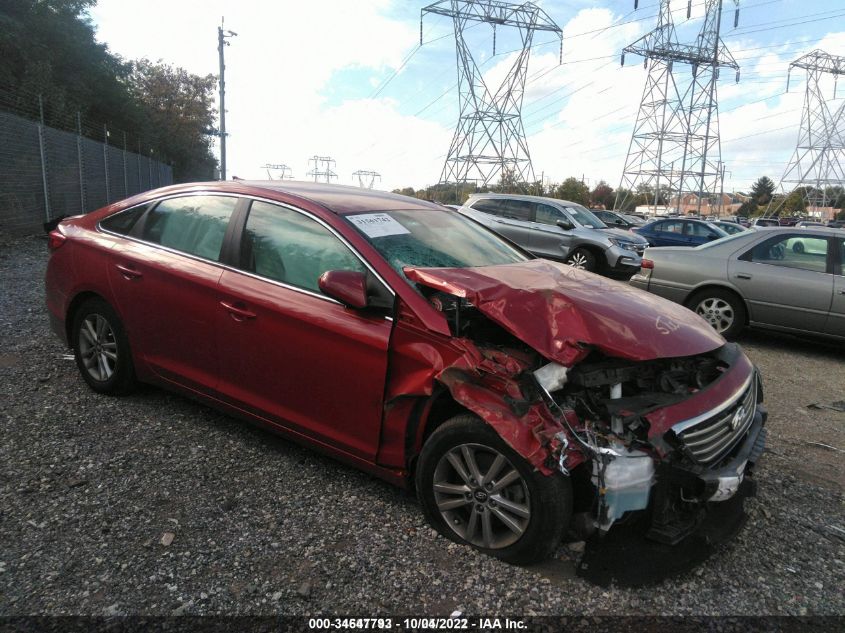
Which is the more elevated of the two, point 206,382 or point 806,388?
point 206,382

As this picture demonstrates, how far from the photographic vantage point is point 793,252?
6.94m

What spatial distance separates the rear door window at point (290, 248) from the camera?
127 inches

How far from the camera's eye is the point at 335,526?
294 cm

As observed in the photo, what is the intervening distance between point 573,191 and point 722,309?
70.2 metres

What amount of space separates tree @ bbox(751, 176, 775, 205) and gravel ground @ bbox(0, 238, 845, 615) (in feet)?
367

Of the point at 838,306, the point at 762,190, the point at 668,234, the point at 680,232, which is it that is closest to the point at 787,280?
the point at 838,306

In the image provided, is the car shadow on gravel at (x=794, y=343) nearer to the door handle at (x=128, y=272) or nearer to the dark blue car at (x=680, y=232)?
the door handle at (x=128, y=272)

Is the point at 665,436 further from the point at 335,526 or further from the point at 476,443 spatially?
the point at 335,526

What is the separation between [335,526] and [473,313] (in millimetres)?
1230

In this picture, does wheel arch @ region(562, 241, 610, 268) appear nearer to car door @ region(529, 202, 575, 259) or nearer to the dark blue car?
car door @ region(529, 202, 575, 259)

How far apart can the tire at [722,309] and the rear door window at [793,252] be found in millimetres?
504

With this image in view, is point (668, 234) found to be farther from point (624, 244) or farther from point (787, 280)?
point (787, 280)

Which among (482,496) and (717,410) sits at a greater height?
(717,410)

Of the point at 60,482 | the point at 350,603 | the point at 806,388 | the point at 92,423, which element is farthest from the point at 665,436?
the point at 806,388
